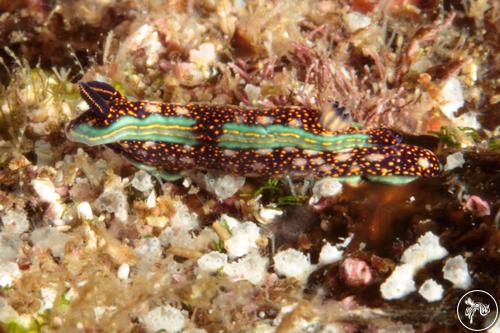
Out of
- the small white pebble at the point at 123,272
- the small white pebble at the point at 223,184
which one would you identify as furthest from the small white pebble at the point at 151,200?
the small white pebble at the point at 123,272

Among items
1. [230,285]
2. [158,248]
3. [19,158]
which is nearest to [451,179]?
[230,285]

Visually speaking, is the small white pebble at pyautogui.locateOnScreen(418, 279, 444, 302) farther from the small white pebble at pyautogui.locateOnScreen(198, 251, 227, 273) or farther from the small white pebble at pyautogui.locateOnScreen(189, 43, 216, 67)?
the small white pebble at pyautogui.locateOnScreen(189, 43, 216, 67)

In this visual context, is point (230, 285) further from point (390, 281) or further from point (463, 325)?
point (463, 325)

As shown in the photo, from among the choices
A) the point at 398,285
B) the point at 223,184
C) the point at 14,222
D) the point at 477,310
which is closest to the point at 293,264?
the point at 398,285

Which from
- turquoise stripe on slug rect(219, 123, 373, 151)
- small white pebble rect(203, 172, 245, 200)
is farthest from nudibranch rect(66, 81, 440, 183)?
small white pebble rect(203, 172, 245, 200)

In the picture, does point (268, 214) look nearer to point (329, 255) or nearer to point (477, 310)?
point (329, 255)

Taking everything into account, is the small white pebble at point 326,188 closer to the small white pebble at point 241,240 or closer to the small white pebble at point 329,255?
the small white pebble at point 329,255
